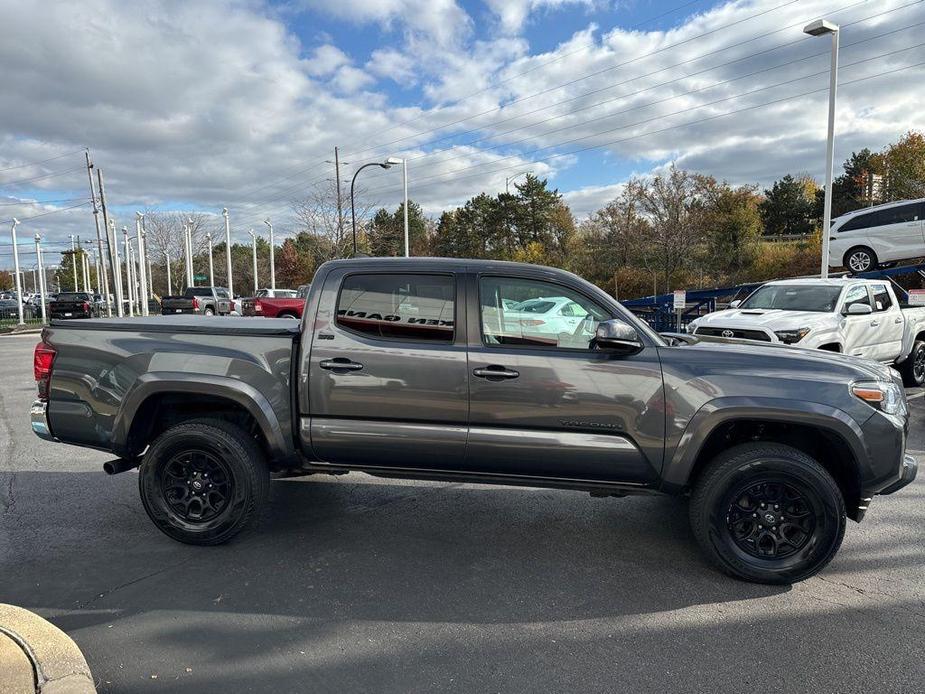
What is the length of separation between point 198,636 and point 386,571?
111cm

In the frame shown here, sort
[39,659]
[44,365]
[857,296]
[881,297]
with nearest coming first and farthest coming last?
[39,659] → [44,365] → [857,296] → [881,297]

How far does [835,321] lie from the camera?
8.66 metres

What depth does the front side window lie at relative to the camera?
3.74 meters

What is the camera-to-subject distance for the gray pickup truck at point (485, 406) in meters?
3.51

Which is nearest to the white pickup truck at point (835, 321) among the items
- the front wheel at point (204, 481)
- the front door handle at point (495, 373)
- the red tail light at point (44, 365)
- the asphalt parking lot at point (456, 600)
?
the asphalt parking lot at point (456, 600)

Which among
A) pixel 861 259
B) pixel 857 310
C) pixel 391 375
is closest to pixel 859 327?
pixel 857 310

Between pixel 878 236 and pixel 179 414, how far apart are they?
56.6 ft

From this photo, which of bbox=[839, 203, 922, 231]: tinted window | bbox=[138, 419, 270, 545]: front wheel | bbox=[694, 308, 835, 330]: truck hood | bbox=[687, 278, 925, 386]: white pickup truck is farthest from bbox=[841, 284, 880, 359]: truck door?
bbox=[138, 419, 270, 545]: front wheel

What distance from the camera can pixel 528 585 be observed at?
11.5ft

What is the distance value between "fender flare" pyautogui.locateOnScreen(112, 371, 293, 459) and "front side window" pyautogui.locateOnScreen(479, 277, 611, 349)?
150cm

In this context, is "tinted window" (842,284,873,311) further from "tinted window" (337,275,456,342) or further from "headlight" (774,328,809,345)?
"tinted window" (337,275,456,342)

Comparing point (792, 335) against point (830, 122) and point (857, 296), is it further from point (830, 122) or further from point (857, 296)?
point (830, 122)

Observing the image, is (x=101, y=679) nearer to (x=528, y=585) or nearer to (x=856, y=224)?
(x=528, y=585)

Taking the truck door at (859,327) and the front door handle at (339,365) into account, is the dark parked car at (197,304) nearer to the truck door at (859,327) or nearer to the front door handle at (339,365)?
the truck door at (859,327)
